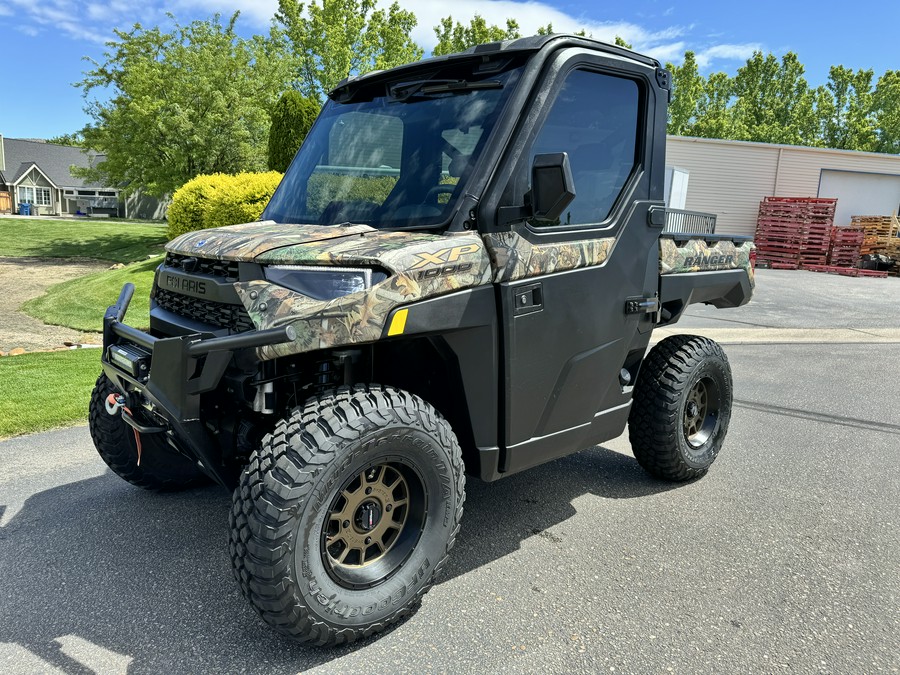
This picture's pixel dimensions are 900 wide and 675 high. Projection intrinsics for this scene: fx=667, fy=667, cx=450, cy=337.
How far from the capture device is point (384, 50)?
35219 millimetres

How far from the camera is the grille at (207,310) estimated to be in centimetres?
273

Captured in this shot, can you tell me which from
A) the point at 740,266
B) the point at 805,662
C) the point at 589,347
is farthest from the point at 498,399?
the point at 740,266

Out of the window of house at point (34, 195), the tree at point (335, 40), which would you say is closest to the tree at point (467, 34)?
the tree at point (335, 40)

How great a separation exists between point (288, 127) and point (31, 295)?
292 inches

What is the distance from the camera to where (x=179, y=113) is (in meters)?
21.8

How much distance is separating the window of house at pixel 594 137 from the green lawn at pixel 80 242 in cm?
2055

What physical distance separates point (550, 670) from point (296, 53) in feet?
116

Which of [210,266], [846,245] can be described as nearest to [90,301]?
[210,266]

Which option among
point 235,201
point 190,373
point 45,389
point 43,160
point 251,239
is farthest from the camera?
point 43,160

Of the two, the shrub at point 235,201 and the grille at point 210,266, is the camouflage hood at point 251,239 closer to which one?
the grille at point 210,266

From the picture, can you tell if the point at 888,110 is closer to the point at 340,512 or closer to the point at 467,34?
the point at 467,34

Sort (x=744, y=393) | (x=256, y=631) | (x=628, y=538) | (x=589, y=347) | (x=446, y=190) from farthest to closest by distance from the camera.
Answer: (x=744, y=393) < (x=628, y=538) < (x=589, y=347) < (x=446, y=190) < (x=256, y=631)

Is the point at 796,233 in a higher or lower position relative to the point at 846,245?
higher

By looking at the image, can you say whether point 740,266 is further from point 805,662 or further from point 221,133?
point 221,133
